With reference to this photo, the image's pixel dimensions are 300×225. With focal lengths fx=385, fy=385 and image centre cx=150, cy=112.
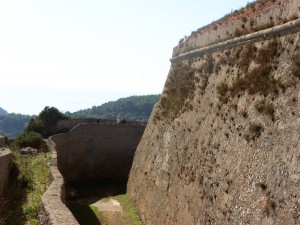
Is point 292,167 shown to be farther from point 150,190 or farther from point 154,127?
point 154,127

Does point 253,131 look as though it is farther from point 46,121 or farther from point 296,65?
point 46,121

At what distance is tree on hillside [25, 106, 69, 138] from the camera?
41.8m

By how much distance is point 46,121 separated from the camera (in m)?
42.6

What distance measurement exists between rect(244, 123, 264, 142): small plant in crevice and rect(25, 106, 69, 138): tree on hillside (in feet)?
106

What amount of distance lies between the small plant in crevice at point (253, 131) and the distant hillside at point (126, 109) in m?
116

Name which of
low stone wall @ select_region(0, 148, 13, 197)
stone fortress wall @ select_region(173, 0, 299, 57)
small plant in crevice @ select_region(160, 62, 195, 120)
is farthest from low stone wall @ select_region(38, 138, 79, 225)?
stone fortress wall @ select_region(173, 0, 299, 57)

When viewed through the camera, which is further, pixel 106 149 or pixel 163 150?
pixel 106 149

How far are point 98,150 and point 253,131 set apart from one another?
23.4 m

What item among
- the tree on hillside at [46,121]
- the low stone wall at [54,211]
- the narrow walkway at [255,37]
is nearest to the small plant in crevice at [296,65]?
the narrow walkway at [255,37]

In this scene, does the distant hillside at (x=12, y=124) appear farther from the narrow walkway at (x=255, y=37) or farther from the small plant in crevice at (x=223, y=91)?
the small plant in crevice at (x=223, y=91)

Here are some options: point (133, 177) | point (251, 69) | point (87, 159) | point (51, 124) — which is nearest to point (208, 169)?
point (251, 69)

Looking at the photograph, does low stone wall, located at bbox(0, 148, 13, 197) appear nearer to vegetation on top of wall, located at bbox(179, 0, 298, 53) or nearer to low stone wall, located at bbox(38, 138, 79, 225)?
low stone wall, located at bbox(38, 138, 79, 225)

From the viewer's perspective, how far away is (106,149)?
1363 inches

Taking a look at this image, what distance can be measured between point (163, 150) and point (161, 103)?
4835mm
